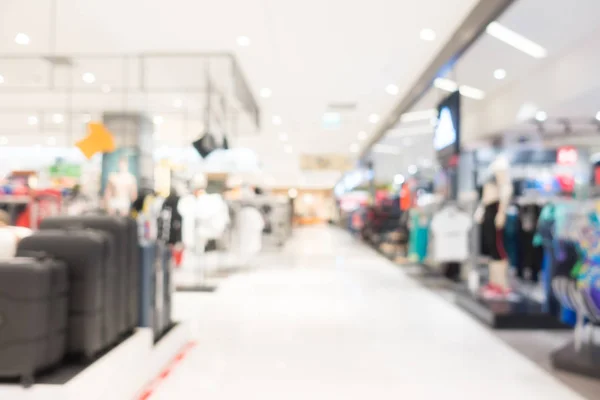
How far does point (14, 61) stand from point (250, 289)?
5336 millimetres

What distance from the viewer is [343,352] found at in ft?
12.8

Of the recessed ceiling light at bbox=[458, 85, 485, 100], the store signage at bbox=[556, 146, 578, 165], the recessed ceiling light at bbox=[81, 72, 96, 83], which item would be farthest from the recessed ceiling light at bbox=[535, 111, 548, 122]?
the recessed ceiling light at bbox=[81, 72, 96, 83]

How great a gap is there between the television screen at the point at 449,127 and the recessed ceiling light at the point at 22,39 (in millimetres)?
5546

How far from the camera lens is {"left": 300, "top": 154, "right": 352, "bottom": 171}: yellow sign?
20.3m

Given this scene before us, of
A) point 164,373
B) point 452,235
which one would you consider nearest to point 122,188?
Result: point 164,373

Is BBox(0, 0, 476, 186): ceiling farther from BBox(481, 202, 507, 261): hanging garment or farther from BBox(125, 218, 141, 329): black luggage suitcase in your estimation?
BBox(125, 218, 141, 329): black luggage suitcase

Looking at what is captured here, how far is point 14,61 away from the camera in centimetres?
852

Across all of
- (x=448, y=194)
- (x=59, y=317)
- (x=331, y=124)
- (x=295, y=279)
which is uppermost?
(x=331, y=124)

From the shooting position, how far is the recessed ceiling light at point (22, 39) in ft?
23.6

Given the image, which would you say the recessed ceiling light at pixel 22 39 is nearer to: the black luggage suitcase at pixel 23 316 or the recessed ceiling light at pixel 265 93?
the recessed ceiling light at pixel 265 93

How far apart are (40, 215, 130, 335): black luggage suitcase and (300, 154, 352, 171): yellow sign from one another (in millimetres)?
17367

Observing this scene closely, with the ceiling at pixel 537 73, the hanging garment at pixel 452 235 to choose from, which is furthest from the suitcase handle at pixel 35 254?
the ceiling at pixel 537 73

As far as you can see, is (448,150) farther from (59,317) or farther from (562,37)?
(59,317)

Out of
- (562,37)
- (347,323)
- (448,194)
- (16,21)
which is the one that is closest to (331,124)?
(448,194)
